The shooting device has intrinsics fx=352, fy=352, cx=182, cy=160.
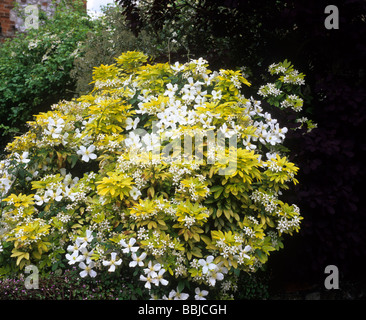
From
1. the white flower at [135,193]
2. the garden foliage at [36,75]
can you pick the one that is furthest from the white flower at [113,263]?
the garden foliage at [36,75]

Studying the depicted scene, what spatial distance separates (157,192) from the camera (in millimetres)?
2318

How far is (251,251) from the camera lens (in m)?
2.24

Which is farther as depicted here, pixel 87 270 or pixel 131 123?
pixel 131 123

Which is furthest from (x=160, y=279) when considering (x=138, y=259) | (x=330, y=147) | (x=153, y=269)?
(x=330, y=147)

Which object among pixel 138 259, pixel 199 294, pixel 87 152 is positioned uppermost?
pixel 87 152

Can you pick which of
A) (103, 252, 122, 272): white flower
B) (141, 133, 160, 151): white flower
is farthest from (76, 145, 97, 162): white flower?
(103, 252, 122, 272): white flower

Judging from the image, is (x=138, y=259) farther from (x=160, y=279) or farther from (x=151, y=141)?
(x=151, y=141)

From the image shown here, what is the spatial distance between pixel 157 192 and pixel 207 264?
0.56 metres

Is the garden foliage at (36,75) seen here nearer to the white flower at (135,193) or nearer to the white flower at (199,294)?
the white flower at (135,193)

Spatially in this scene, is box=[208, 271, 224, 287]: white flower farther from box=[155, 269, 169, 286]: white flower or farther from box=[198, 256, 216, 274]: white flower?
box=[155, 269, 169, 286]: white flower

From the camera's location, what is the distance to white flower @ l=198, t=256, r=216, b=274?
208 cm

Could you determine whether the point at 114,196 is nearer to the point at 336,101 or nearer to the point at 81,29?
the point at 336,101

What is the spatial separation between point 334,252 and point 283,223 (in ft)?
2.12
